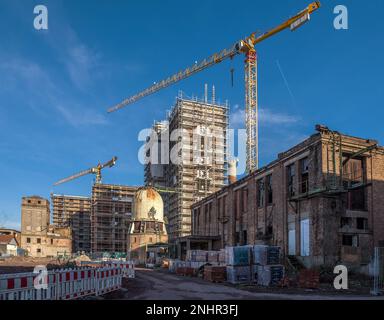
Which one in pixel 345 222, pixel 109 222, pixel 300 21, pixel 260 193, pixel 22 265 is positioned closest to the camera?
pixel 345 222

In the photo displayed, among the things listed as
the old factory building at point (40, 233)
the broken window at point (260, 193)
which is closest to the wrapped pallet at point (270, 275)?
the broken window at point (260, 193)

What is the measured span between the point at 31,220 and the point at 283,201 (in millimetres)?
91103

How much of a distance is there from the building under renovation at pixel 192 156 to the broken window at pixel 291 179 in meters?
59.3

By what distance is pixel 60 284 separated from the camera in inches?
532

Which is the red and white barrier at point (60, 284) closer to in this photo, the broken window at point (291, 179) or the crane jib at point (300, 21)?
the broken window at point (291, 179)

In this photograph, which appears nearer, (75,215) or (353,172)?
(353,172)

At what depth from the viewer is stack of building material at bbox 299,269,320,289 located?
22.5 metres

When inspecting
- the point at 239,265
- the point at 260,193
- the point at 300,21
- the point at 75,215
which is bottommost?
the point at 239,265

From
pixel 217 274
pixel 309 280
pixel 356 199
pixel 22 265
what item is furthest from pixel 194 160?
pixel 309 280

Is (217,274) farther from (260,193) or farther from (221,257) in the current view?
(260,193)

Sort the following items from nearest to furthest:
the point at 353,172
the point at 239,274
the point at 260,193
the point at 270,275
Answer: the point at 270,275 < the point at 239,274 < the point at 353,172 < the point at 260,193

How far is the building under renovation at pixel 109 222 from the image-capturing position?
11225 centimetres

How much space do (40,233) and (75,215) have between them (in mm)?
34259
